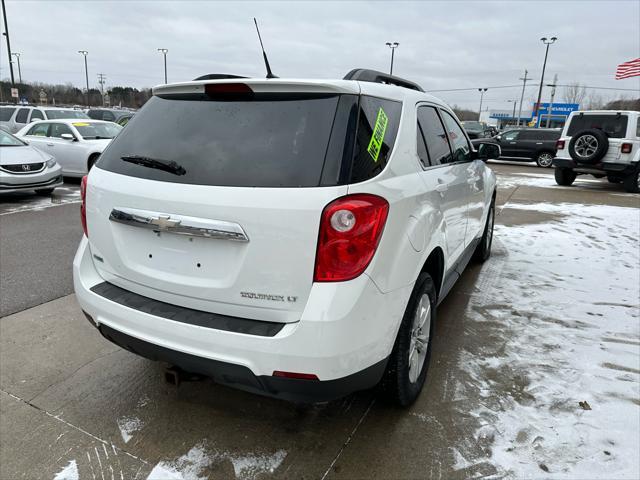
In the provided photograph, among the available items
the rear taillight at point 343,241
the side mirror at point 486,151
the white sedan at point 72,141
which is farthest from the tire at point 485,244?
the white sedan at point 72,141

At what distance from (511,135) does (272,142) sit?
794 inches

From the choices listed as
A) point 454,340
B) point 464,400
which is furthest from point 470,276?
point 464,400

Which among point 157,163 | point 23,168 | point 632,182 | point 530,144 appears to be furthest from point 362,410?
point 530,144

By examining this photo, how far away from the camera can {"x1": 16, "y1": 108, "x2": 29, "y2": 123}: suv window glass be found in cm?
1509

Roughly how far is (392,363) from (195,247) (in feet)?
3.73

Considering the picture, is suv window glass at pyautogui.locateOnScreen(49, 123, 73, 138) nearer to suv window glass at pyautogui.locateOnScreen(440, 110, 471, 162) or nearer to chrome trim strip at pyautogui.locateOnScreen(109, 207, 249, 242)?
suv window glass at pyautogui.locateOnScreen(440, 110, 471, 162)

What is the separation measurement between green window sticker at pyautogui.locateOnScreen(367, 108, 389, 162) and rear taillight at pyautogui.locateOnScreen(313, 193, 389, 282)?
0.28 m

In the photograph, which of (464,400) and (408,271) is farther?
(464,400)

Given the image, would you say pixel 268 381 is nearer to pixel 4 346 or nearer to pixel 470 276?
pixel 4 346

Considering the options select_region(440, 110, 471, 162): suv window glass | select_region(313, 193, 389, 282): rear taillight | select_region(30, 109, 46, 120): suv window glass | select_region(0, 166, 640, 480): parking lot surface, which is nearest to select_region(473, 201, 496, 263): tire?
select_region(0, 166, 640, 480): parking lot surface

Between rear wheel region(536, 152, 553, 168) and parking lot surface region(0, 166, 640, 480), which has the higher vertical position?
rear wheel region(536, 152, 553, 168)

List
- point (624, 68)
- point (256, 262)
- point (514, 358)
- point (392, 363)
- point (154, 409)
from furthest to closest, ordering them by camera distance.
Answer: point (624, 68) → point (514, 358) → point (154, 409) → point (392, 363) → point (256, 262)

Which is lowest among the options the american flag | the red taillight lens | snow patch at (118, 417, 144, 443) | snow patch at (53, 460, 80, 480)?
snow patch at (53, 460, 80, 480)

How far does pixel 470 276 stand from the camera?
16.4ft
